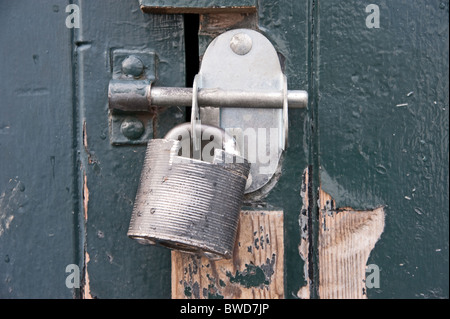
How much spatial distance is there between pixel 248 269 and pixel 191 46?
36 centimetres

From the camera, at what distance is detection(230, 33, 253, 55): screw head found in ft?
2.02

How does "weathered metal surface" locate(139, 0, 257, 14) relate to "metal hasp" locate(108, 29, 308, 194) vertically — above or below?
above

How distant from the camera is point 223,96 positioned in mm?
583

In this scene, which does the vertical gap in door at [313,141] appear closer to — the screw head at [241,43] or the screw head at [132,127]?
the screw head at [241,43]

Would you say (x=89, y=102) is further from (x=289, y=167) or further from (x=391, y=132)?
(x=391, y=132)

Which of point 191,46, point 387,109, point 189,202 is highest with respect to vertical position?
point 191,46

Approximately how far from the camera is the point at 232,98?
0.58m

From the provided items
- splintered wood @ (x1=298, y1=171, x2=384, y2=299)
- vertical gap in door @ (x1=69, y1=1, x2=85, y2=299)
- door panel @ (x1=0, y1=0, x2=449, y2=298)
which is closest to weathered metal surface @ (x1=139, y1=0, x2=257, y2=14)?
door panel @ (x1=0, y1=0, x2=449, y2=298)

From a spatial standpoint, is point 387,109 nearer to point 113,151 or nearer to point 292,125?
point 292,125

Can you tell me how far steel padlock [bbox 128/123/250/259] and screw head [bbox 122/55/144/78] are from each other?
134mm

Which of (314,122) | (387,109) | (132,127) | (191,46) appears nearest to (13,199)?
(132,127)

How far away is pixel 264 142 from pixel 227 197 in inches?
4.7

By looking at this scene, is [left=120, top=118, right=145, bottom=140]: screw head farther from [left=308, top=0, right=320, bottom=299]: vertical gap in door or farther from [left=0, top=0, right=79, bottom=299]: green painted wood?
[left=308, top=0, right=320, bottom=299]: vertical gap in door
